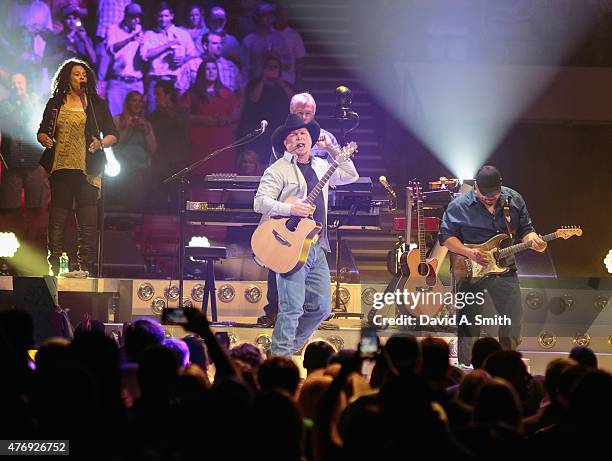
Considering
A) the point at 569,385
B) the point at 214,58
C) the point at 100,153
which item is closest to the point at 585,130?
the point at 214,58

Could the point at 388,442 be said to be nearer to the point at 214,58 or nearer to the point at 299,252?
the point at 299,252

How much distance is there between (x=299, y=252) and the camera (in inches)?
337

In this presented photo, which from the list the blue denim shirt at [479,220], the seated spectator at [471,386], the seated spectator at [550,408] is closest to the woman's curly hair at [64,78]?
the blue denim shirt at [479,220]

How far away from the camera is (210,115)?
1506cm

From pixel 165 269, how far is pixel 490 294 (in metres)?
5.83

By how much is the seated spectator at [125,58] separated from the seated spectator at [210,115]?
826 millimetres

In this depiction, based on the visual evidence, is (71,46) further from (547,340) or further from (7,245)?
(547,340)

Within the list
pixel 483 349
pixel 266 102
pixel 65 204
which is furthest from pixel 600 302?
pixel 266 102

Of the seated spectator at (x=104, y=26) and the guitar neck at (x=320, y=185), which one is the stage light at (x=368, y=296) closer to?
the guitar neck at (x=320, y=185)

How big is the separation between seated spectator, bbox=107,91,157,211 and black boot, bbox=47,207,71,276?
330 cm

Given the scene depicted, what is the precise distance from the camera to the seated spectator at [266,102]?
47.9 feet

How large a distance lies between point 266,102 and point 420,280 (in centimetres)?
523

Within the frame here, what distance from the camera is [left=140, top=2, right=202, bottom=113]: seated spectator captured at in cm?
1511

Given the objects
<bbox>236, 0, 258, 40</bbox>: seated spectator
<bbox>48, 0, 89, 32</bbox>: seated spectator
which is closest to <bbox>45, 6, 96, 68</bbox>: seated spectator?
<bbox>48, 0, 89, 32</bbox>: seated spectator
